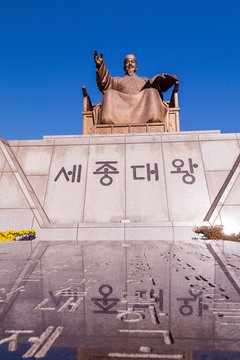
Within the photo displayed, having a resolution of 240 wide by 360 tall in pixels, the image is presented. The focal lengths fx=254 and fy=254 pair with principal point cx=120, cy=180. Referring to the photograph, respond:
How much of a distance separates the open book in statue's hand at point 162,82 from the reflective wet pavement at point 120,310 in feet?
38.7

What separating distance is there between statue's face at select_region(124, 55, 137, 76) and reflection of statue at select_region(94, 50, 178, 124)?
34.4 inches

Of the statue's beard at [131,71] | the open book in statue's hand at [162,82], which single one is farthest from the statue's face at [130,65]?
Result: the open book in statue's hand at [162,82]

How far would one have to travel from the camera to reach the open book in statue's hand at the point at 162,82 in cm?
1383

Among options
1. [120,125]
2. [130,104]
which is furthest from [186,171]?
[130,104]

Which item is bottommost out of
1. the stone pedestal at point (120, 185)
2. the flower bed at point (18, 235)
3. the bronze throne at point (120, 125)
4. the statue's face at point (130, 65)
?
the flower bed at point (18, 235)

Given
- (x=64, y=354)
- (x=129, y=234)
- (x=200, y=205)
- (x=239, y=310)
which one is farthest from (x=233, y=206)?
(x=64, y=354)

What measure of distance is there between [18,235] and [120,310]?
610 cm

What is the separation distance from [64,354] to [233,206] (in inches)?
320

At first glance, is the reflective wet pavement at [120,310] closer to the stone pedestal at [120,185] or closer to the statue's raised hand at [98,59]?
the stone pedestal at [120,185]

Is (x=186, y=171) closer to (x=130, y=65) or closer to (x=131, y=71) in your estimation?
(x=131, y=71)

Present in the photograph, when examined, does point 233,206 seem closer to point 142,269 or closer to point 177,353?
point 142,269

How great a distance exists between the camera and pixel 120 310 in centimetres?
224

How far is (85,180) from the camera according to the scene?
9789 mm

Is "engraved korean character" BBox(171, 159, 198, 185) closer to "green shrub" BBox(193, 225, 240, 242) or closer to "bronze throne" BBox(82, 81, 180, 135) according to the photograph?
"green shrub" BBox(193, 225, 240, 242)
